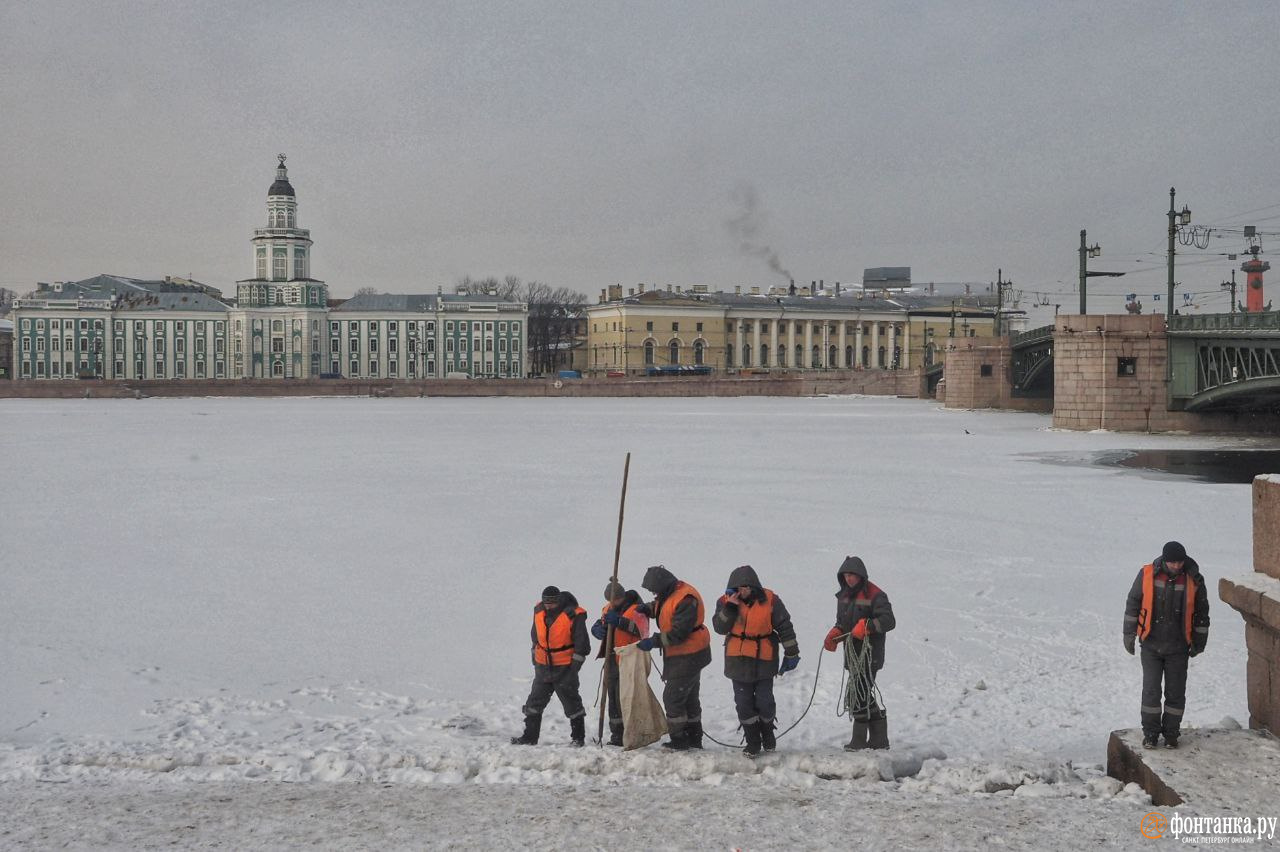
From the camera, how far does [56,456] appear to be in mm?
20750

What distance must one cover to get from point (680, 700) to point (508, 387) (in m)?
61.8

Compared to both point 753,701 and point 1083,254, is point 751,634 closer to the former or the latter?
point 753,701

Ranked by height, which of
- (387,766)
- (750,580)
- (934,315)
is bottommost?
(387,766)

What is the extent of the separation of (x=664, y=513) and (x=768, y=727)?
7.69m

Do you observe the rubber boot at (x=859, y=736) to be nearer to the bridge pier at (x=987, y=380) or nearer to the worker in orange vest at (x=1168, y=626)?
the worker in orange vest at (x=1168, y=626)

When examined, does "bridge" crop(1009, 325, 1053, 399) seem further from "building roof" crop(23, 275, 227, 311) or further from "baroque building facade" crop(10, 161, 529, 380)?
"building roof" crop(23, 275, 227, 311)

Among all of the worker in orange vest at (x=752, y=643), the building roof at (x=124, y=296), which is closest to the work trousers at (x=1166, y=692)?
the worker in orange vest at (x=752, y=643)

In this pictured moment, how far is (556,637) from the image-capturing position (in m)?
5.52

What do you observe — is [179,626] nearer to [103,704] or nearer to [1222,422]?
[103,704]

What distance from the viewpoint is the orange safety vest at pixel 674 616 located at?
5250 millimetres

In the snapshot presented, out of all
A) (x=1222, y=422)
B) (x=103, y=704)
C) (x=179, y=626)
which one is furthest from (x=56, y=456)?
(x=1222, y=422)

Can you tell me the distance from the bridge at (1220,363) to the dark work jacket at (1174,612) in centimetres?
2134

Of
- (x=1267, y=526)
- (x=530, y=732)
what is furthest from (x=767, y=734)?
(x=1267, y=526)

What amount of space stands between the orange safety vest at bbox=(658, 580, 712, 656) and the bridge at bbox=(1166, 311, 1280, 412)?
22.0 metres
